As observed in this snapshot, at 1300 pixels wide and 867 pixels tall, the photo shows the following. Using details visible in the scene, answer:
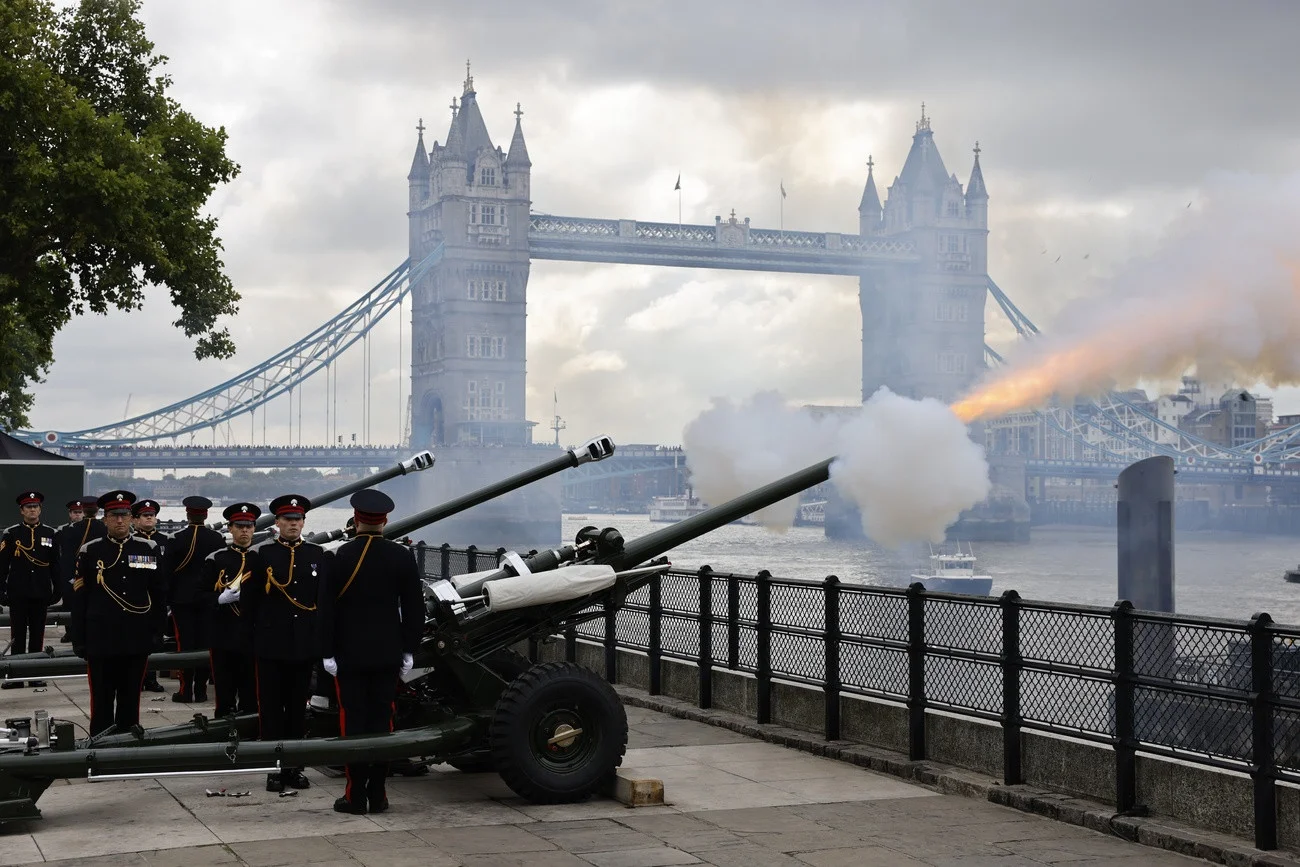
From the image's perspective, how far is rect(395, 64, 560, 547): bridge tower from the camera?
4850 inches

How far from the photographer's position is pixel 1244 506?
402ft

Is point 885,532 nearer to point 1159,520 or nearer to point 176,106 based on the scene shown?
point 1159,520

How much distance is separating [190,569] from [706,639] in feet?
12.6

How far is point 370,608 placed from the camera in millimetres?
8570

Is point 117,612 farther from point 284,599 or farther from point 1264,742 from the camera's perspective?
point 1264,742

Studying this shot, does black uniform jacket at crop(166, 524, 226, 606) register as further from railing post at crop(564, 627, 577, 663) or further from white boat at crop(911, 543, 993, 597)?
white boat at crop(911, 543, 993, 597)

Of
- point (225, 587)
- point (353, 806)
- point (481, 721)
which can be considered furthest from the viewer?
point (225, 587)

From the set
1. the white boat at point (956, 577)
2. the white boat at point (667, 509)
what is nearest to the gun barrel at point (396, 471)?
the white boat at point (956, 577)

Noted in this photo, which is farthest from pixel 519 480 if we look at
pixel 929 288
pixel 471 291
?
pixel 929 288

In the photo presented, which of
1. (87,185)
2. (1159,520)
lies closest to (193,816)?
(87,185)

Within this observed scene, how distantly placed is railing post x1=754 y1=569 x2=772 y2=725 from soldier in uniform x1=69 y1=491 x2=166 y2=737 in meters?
4.05

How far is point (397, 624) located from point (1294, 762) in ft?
14.6

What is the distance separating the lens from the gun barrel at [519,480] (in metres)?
10.8

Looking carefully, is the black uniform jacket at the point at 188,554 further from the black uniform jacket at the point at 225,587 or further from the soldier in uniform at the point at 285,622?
the soldier in uniform at the point at 285,622
